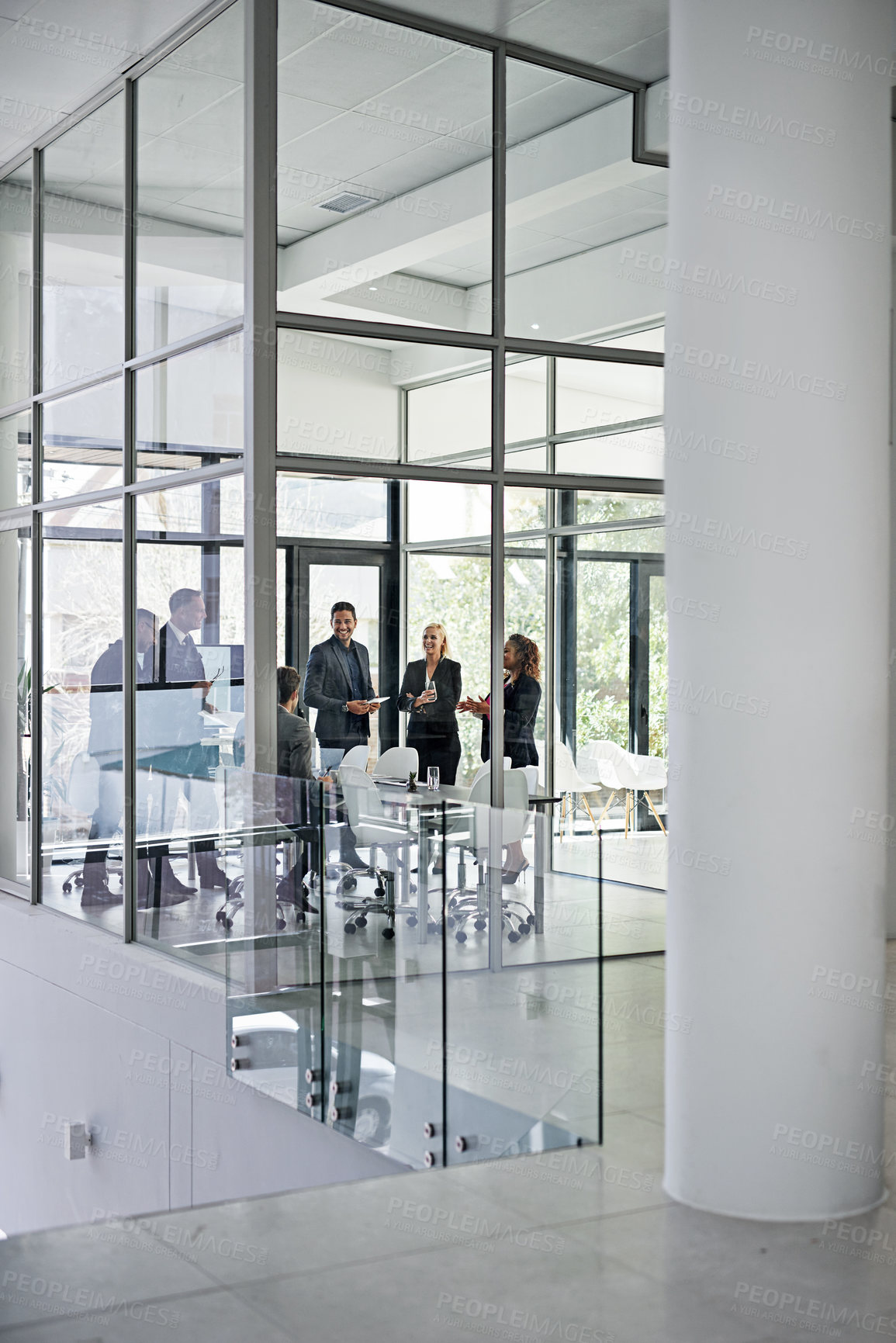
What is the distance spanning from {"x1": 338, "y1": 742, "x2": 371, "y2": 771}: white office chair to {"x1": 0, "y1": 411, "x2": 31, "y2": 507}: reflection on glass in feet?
10.6

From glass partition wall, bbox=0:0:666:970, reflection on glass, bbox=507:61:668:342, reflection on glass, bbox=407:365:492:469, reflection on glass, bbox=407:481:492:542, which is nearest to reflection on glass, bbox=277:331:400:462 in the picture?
glass partition wall, bbox=0:0:666:970

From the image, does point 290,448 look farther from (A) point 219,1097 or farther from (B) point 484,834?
(A) point 219,1097

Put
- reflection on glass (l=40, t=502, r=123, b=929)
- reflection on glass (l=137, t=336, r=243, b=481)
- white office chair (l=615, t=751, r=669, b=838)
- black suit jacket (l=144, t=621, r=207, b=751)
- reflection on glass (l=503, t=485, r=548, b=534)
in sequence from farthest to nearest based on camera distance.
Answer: reflection on glass (l=40, t=502, r=123, b=929) < white office chair (l=615, t=751, r=669, b=838) < reflection on glass (l=503, t=485, r=548, b=534) < black suit jacket (l=144, t=621, r=207, b=751) < reflection on glass (l=137, t=336, r=243, b=481)

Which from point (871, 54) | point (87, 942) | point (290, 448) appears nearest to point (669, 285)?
point (871, 54)

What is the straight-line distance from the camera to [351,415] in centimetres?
630

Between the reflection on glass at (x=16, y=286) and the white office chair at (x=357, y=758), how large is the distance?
136 inches

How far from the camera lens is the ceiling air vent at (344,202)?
621 centimetres

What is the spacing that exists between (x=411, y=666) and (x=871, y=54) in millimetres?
3543

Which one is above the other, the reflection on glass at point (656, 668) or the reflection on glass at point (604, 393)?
the reflection on glass at point (604, 393)

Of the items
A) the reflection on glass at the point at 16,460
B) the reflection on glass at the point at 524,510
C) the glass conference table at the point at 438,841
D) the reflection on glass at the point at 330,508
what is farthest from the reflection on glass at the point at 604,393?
the reflection on glass at the point at 16,460

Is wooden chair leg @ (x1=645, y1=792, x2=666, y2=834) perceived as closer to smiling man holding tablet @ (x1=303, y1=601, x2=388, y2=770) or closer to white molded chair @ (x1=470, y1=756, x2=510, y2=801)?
white molded chair @ (x1=470, y1=756, x2=510, y2=801)

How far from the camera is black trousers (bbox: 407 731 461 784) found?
6.55 metres

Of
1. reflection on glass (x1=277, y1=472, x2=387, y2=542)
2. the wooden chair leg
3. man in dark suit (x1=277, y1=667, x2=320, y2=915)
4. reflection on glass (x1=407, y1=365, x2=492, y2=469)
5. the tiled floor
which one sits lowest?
the tiled floor

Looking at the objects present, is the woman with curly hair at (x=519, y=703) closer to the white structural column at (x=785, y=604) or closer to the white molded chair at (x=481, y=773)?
the white molded chair at (x=481, y=773)
